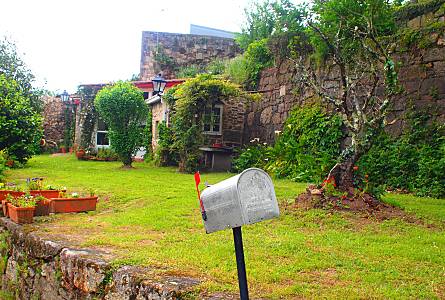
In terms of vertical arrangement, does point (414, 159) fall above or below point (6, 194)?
above

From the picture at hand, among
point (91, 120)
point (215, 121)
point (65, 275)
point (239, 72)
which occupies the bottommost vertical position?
point (65, 275)

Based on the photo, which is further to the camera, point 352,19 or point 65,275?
point 352,19

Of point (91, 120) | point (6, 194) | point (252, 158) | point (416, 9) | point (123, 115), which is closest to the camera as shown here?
Answer: point (6, 194)

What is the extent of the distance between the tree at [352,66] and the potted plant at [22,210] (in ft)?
13.3

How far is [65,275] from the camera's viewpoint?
429cm

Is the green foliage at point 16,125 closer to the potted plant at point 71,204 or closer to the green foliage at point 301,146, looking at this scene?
the green foliage at point 301,146

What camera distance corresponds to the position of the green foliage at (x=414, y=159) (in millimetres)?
8305

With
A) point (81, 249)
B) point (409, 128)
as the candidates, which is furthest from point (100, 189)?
point (409, 128)

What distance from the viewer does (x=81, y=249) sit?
4402mm

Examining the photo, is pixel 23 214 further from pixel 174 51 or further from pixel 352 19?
pixel 174 51

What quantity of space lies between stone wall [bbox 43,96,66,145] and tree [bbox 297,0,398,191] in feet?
47.8

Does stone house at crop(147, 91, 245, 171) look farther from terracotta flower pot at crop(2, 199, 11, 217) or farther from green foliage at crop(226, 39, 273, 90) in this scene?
terracotta flower pot at crop(2, 199, 11, 217)

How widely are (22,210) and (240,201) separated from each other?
426 cm

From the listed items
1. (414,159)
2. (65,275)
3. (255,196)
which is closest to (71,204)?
(65,275)
